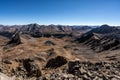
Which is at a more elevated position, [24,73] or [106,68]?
[106,68]

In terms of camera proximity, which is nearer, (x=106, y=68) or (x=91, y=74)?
(x=91, y=74)

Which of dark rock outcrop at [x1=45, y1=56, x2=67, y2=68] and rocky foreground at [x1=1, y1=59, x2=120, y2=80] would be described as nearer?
rocky foreground at [x1=1, y1=59, x2=120, y2=80]

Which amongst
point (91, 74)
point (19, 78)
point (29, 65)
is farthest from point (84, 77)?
point (29, 65)

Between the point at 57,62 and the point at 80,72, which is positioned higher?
the point at 80,72

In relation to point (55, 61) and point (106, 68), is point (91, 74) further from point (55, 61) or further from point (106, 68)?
point (55, 61)

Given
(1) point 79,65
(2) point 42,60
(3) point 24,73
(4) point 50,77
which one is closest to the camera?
(4) point 50,77

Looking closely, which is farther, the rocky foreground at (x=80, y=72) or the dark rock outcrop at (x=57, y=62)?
the dark rock outcrop at (x=57, y=62)

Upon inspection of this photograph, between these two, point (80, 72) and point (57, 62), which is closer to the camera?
point (80, 72)

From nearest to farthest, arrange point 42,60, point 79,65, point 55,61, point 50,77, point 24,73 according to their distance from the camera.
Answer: point 50,77
point 79,65
point 24,73
point 55,61
point 42,60

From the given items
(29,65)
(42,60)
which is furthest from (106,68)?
(42,60)
